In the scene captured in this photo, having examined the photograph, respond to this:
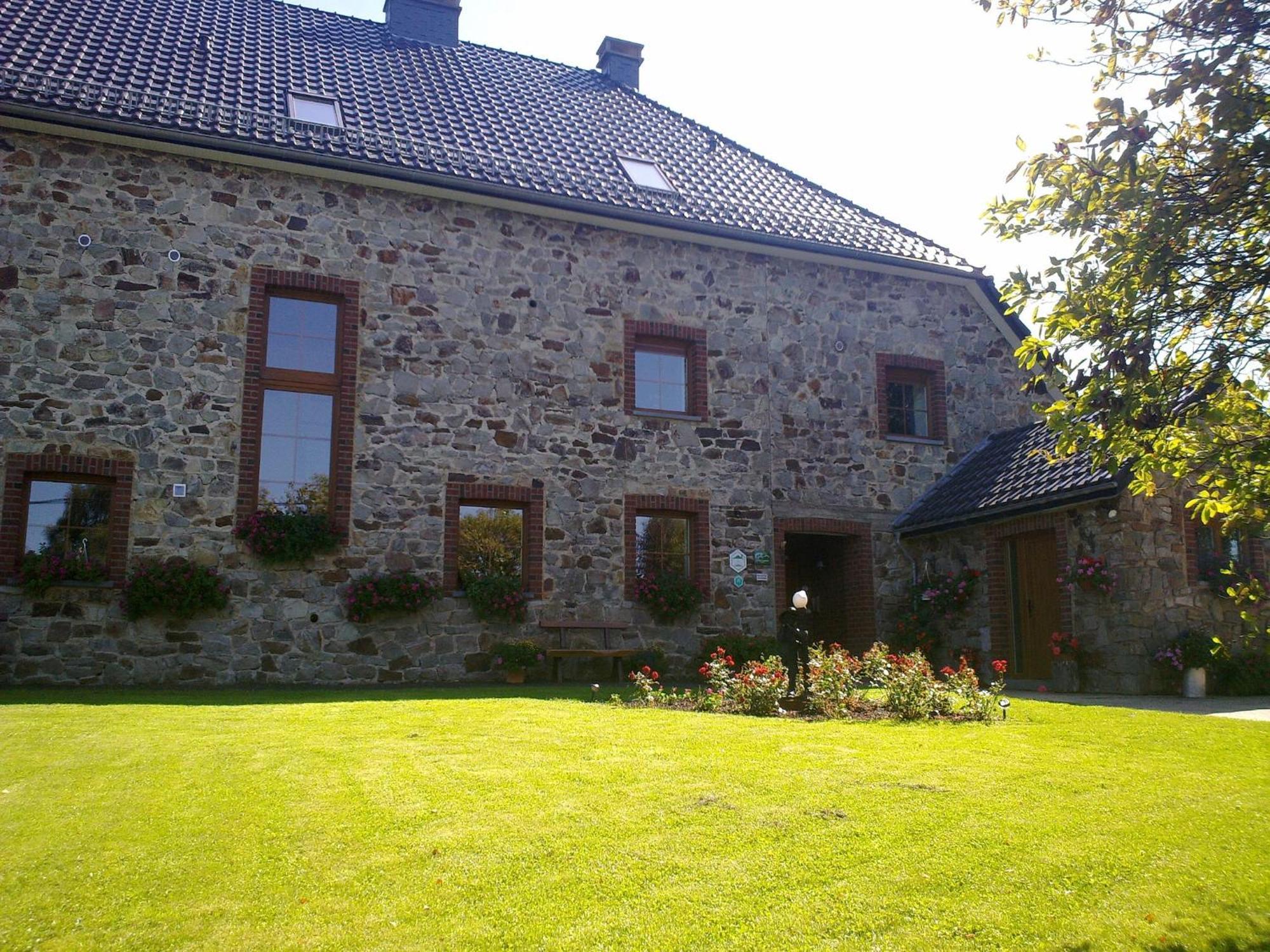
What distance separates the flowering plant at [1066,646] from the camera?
511 inches

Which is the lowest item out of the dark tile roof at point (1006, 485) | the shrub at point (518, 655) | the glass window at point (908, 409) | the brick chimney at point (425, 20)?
the shrub at point (518, 655)

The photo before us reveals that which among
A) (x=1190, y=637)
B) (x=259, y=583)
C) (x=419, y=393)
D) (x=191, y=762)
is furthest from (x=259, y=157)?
(x=1190, y=637)

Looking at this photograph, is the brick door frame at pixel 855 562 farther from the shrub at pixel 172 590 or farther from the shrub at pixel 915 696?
the shrub at pixel 172 590

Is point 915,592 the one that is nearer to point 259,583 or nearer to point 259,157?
point 259,583

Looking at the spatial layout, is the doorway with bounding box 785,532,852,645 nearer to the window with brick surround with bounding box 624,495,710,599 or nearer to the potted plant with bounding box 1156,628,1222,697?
the window with brick surround with bounding box 624,495,710,599

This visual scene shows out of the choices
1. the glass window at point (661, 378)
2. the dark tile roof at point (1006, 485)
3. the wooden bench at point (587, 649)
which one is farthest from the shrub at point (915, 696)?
the glass window at point (661, 378)

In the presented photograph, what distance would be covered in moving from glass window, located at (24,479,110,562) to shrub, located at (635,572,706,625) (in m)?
6.54

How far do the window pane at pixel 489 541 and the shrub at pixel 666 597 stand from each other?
5.70ft

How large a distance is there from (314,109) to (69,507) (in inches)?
245

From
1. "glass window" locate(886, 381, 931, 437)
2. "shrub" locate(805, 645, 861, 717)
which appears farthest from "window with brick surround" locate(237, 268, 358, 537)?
"glass window" locate(886, 381, 931, 437)

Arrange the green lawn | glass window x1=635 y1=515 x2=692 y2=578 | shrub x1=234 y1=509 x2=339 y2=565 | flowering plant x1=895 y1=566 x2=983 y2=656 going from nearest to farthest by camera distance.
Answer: the green lawn, shrub x1=234 y1=509 x2=339 y2=565, glass window x1=635 y1=515 x2=692 y2=578, flowering plant x1=895 y1=566 x2=983 y2=656

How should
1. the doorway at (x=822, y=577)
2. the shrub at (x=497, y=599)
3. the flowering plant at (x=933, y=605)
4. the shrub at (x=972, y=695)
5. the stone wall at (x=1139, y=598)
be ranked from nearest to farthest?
1. the shrub at (x=972, y=695)
2. the stone wall at (x=1139, y=598)
3. the shrub at (x=497, y=599)
4. the flowering plant at (x=933, y=605)
5. the doorway at (x=822, y=577)

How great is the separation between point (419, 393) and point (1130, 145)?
10.1m

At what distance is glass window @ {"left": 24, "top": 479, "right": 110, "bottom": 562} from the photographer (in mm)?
11500
